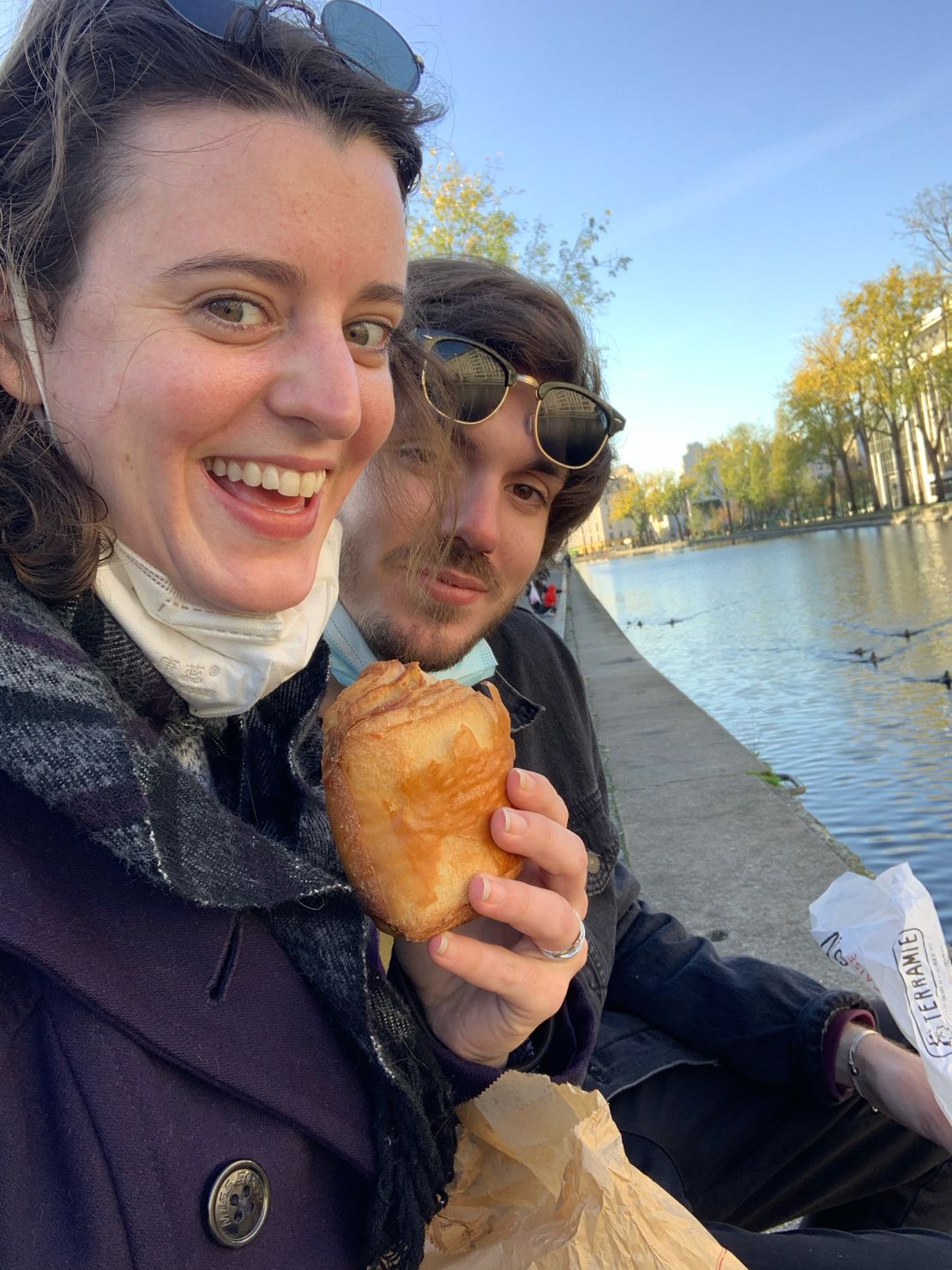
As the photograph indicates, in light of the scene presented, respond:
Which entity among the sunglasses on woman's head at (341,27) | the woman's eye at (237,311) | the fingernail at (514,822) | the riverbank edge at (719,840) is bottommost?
the riverbank edge at (719,840)

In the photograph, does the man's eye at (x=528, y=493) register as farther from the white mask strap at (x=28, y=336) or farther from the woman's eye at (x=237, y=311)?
the white mask strap at (x=28, y=336)

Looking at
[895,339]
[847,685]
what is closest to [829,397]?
[895,339]

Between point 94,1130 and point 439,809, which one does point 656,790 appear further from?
point 94,1130

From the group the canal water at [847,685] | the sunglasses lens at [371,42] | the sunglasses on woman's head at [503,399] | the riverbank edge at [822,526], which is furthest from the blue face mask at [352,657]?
the riverbank edge at [822,526]

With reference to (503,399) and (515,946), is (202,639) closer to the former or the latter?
(515,946)

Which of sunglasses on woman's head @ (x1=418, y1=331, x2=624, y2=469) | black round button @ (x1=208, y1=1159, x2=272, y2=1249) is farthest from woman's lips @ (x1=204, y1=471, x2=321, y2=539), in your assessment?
sunglasses on woman's head @ (x1=418, y1=331, x2=624, y2=469)

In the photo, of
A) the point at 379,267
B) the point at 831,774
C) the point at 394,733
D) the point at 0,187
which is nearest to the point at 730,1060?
the point at 394,733
